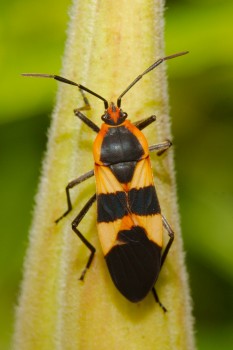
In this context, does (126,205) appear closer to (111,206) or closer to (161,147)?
(111,206)

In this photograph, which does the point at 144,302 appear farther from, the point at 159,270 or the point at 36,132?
the point at 36,132

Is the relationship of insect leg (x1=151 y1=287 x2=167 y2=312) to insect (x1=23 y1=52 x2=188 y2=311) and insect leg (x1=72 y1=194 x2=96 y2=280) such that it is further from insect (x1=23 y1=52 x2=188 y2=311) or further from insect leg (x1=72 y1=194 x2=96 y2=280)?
insect leg (x1=72 y1=194 x2=96 y2=280)

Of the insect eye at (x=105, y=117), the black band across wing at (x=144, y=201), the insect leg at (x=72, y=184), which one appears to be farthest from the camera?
the insect eye at (x=105, y=117)

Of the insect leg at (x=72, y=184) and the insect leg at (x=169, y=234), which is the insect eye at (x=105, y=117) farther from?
the insect leg at (x=169, y=234)

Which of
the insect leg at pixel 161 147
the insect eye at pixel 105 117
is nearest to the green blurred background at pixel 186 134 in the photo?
the insect eye at pixel 105 117

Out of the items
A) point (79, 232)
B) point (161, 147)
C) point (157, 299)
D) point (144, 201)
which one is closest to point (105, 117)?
point (161, 147)
